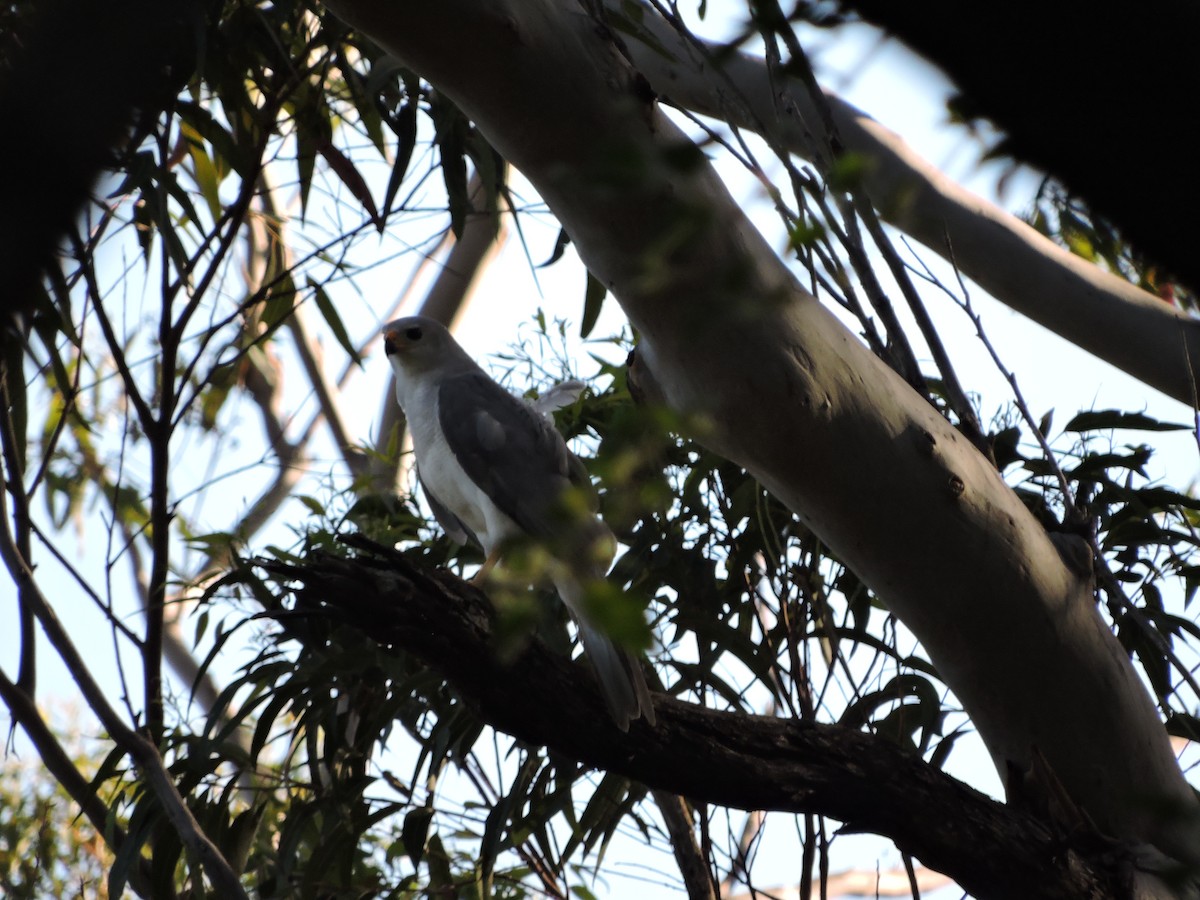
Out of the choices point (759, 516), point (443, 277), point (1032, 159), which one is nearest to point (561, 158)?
point (1032, 159)

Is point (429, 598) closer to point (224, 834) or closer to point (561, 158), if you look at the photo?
point (561, 158)

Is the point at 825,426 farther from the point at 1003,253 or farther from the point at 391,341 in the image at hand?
the point at 391,341

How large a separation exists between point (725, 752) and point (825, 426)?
1.41 feet

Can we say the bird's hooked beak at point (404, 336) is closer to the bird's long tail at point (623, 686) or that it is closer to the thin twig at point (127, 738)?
the thin twig at point (127, 738)

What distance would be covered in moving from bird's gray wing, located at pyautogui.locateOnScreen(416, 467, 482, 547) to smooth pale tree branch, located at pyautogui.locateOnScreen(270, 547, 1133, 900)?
1010 millimetres

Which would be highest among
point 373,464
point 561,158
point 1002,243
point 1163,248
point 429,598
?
point 373,464

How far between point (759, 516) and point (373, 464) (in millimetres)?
1979

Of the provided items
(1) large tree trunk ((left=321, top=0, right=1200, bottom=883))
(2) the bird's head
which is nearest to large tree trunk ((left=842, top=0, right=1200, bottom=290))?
(1) large tree trunk ((left=321, top=0, right=1200, bottom=883))

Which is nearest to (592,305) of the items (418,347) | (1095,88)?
(418,347)

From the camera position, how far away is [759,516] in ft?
6.95

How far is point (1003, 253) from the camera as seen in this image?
8.91 ft

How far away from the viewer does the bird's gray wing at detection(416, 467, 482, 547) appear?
2.56 metres

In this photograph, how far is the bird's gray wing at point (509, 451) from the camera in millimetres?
2322

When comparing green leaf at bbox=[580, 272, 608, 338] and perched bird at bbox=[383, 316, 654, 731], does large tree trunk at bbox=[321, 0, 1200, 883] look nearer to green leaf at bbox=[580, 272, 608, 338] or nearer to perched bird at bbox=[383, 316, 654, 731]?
perched bird at bbox=[383, 316, 654, 731]
